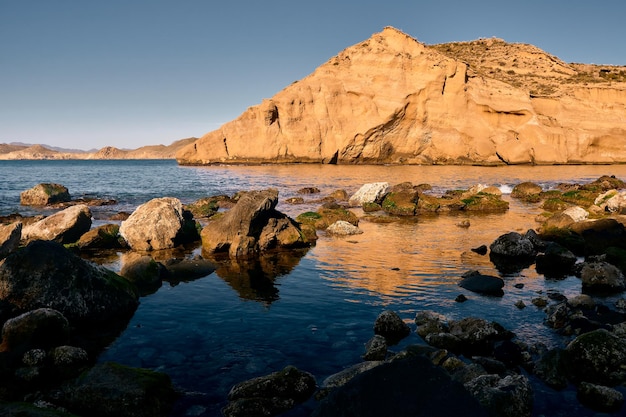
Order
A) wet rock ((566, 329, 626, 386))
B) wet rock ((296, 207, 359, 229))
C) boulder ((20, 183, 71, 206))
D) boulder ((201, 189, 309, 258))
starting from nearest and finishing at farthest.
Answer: wet rock ((566, 329, 626, 386)) < boulder ((201, 189, 309, 258)) < wet rock ((296, 207, 359, 229)) < boulder ((20, 183, 71, 206))

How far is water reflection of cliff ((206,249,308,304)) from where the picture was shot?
13.8m

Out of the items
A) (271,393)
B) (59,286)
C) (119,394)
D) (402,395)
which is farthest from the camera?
(59,286)

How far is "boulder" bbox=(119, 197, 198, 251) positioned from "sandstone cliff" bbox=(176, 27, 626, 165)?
7315cm

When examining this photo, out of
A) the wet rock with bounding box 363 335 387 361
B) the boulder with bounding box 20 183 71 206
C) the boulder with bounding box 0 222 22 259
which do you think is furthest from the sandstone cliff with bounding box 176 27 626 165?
the wet rock with bounding box 363 335 387 361

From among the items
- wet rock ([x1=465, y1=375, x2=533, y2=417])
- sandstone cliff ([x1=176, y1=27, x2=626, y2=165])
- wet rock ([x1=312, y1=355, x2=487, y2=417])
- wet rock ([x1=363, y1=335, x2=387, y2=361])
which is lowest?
wet rock ([x1=363, y1=335, x2=387, y2=361])

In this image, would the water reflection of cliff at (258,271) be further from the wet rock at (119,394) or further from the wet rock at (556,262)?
the wet rock at (556,262)

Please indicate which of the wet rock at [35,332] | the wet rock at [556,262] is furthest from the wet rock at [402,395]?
the wet rock at [556,262]

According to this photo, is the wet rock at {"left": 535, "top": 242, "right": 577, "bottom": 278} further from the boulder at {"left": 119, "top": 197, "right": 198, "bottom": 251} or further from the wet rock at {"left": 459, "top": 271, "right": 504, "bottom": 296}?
the boulder at {"left": 119, "top": 197, "right": 198, "bottom": 251}

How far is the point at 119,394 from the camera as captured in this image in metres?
7.26

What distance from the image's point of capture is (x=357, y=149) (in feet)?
313

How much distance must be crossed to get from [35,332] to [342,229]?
1593 centimetres

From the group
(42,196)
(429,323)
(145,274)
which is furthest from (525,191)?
(42,196)

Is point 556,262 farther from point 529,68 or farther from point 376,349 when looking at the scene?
point 529,68

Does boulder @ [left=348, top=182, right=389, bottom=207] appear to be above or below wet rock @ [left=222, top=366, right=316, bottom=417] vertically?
above
